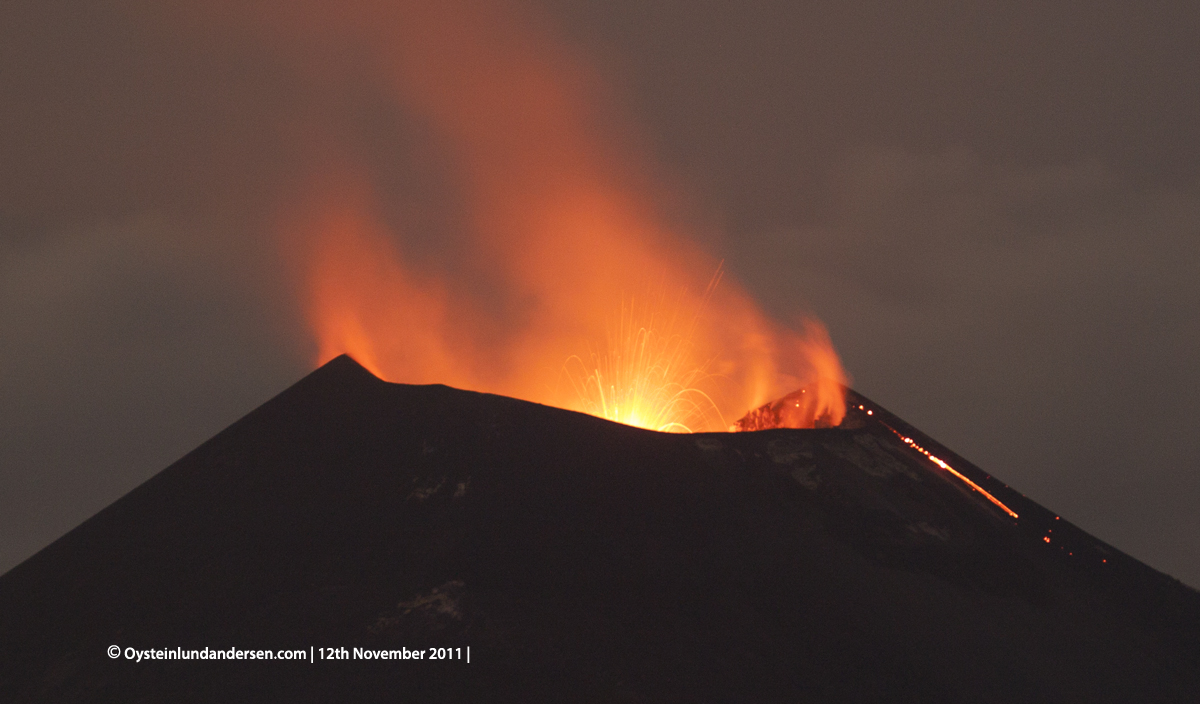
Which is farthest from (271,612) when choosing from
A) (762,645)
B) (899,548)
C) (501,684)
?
(899,548)

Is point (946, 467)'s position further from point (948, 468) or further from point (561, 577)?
point (561, 577)

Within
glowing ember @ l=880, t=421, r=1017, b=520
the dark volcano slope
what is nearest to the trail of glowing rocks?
glowing ember @ l=880, t=421, r=1017, b=520

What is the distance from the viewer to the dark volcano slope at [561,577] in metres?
8.12

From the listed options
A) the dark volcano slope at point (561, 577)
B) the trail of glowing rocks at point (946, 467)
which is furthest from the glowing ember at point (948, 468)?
the dark volcano slope at point (561, 577)

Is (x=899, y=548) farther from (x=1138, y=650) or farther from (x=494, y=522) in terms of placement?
(x=494, y=522)

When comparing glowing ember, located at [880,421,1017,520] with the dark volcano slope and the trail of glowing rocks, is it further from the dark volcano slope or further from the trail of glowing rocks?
the dark volcano slope

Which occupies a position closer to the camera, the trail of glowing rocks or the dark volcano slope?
the dark volcano slope

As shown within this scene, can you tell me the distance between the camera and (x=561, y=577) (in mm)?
9484

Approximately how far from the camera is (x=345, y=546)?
994cm

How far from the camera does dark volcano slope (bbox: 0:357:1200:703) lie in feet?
26.6

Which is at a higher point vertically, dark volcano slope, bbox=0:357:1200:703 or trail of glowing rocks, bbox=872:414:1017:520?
trail of glowing rocks, bbox=872:414:1017:520

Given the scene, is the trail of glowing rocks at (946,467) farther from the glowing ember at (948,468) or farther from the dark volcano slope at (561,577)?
the dark volcano slope at (561,577)

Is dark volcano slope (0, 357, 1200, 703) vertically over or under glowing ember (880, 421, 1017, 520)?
under

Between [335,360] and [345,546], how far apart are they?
5137 millimetres
